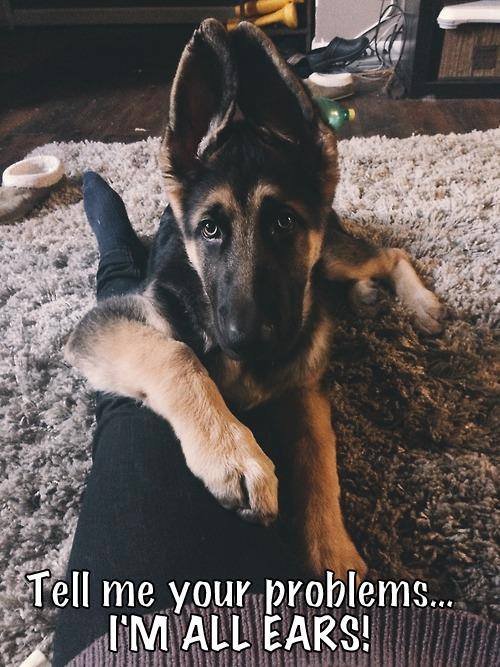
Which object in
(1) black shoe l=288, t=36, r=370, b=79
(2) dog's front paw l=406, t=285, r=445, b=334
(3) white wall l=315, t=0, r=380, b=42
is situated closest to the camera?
(2) dog's front paw l=406, t=285, r=445, b=334

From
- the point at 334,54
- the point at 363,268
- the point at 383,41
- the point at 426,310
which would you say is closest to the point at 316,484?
the point at 426,310

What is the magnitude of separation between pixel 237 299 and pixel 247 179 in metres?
0.31

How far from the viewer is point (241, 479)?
110 centimetres

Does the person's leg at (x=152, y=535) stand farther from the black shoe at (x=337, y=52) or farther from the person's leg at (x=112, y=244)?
the black shoe at (x=337, y=52)

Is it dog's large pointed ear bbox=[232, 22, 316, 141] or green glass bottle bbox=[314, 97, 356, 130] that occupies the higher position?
dog's large pointed ear bbox=[232, 22, 316, 141]

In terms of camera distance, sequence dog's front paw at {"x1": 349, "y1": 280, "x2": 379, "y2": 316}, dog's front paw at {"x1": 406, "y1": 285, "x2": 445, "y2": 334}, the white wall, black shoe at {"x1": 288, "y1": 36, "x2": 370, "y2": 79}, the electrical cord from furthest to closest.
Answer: the white wall < the electrical cord < black shoe at {"x1": 288, "y1": 36, "x2": 370, "y2": 79} < dog's front paw at {"x1": 349, "y1": 280, "x2": 379, "y2": 316} < dog's front paw at {"x1": 406, "y1": 285, "x2": 445, "y2": 334}

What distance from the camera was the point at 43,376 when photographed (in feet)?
5.96

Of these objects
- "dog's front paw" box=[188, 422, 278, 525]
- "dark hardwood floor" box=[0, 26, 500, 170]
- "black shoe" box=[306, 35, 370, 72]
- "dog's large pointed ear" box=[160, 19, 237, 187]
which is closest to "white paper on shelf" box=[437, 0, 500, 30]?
"dark hardwood floor" box=[0, 26, 500, 170]

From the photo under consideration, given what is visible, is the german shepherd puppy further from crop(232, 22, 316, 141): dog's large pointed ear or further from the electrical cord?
the electrical cord

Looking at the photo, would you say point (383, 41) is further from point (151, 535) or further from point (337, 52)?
point (151, 535)

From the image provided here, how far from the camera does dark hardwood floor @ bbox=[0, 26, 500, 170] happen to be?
13.2 feet

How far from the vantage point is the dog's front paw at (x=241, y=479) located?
1.08 meters

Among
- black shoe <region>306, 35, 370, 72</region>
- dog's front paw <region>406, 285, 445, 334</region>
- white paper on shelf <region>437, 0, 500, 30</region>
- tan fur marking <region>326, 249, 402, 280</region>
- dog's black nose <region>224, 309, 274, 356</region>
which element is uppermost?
white paper on shelf <region>437, 0, 500, 30</region>

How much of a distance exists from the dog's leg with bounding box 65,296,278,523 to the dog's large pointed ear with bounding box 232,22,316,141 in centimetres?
59
